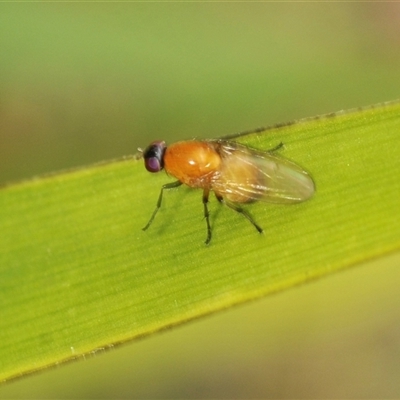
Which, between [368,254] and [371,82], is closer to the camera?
[368,254]

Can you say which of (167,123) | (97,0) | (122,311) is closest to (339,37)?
(167,123)

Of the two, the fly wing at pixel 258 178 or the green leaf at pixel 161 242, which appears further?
the fly wing at pixel 258 178

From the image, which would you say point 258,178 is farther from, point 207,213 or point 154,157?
point 154,157

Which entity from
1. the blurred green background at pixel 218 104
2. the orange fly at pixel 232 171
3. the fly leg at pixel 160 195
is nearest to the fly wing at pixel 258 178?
the orange fly at pixel 232 171

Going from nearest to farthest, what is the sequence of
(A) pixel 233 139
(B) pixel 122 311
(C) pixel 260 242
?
(B) pixel 122 311 → (C) pixel 260 242 → (A) pixel 233 139

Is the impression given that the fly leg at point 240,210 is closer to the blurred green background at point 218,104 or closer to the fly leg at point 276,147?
the fly leg at point 276,147

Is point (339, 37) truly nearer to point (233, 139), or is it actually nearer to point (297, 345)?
point (233, 139)

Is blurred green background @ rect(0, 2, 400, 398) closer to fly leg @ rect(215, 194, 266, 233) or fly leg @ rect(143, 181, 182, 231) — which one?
fly leg @ rect(215, 194, 266, 233)
